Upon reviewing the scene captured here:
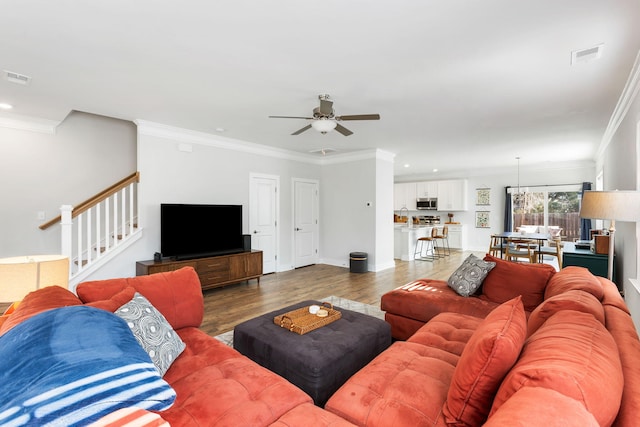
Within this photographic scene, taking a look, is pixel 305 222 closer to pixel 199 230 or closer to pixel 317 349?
pixel 199 230

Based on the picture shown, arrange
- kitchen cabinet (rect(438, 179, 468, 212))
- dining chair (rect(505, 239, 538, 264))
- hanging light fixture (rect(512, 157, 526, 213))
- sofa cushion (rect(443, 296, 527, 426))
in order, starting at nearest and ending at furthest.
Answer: sofa cushion (rect(443, 296, 527, 426)) → dining chair (rect(505, 239, 538, 264)) → hanging light fixture (rect(512, 157, 526, 213)) → kitchen cabinet (rect(438, 179, 468, 212))

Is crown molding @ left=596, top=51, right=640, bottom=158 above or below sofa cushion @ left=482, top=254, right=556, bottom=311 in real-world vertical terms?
above

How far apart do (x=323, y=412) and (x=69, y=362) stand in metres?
0.99

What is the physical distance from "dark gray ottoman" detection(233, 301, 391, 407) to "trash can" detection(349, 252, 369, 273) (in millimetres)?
3809

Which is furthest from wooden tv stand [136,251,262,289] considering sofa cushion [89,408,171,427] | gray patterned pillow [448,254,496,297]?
sofa cushion [89,408,171,427]

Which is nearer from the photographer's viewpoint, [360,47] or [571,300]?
[571,300]

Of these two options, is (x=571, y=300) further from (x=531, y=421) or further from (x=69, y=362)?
(x=69, y=362)

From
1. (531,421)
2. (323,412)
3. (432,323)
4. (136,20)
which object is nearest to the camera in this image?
(531,421)

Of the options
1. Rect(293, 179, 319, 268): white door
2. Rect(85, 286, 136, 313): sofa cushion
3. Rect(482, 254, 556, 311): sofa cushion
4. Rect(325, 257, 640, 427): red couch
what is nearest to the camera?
Rect(325, 257, 640, 427): red couch

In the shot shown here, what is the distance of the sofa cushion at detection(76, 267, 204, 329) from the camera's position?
6.81 ft

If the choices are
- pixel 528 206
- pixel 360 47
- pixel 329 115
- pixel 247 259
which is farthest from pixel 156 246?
pixel 528 206

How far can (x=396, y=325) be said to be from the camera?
3180 millimetres

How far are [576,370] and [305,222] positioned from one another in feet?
20.8

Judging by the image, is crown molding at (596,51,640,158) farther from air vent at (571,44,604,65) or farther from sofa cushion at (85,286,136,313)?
sofa cushion at (85,286,136,313)
